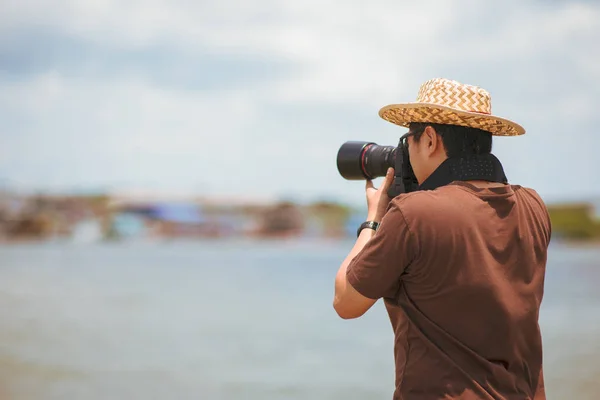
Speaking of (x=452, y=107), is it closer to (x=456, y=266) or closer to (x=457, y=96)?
(x=457, y=96)

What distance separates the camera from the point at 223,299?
2206 cm

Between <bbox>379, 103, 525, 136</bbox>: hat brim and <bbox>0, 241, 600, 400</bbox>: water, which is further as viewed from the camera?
<bbox>0, 241, 600, 400</bbox>: water

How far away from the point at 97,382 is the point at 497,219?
7.60 m

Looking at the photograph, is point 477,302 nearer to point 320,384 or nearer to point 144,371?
point 320,384

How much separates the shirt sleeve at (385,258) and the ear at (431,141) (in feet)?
0.54

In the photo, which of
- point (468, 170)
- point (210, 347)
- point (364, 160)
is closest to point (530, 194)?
point (468, 170)

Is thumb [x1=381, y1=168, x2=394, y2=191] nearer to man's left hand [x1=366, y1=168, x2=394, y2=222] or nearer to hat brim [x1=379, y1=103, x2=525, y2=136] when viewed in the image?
man's left hand [x1=366, y1=168, x2=394, y2=222]

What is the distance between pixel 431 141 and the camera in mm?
1369

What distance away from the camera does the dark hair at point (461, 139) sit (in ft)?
4.45

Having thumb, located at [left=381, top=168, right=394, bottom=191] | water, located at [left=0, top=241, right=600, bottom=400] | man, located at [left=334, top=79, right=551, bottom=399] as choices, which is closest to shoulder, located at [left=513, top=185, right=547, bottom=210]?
man, located at [left=334, top=79, right=551, bottom=399]

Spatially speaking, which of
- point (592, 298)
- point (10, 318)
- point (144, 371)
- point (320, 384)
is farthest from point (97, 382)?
point (592, 298)

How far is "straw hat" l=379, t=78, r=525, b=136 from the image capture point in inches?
52.3

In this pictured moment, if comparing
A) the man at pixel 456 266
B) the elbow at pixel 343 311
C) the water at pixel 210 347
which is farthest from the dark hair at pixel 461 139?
the water at pixel 210 347

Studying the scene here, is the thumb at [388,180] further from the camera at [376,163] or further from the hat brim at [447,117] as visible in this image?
the hat brim at [447,117]
